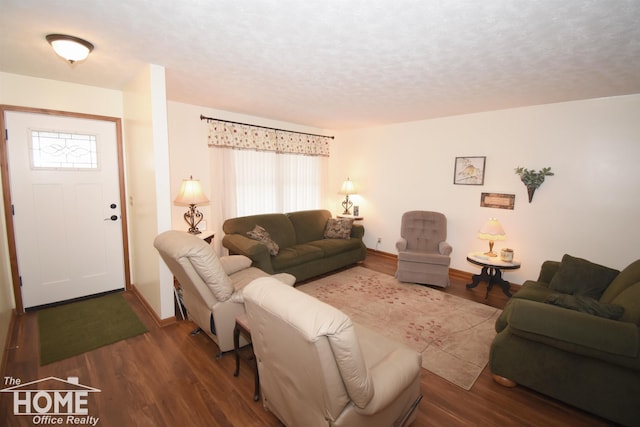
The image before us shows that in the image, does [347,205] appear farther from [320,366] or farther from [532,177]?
[320,366]

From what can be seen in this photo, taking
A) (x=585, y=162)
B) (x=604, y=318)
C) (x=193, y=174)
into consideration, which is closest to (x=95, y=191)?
(x=193, y=174)

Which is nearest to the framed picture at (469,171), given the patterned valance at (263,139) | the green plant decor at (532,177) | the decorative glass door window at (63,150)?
the green plant decor at (532,177)

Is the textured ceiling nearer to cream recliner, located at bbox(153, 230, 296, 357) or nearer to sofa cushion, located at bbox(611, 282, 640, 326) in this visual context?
cream recliner, located at bbox(153, 230, 296, 357)

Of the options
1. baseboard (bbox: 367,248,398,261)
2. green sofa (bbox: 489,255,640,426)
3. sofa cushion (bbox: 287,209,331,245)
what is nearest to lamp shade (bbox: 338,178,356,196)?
sofa cushion (bbox: 287,209,331,245)

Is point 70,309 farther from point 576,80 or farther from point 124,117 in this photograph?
point 576,80

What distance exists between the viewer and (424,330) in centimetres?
288

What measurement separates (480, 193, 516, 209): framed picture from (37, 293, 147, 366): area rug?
457 centimetres

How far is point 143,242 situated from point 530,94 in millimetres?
4628

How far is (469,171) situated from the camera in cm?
422

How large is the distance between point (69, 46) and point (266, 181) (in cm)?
310

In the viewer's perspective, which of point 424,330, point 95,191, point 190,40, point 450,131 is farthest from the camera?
point 450,131

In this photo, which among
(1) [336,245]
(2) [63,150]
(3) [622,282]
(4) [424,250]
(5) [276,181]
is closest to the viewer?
(3) [622,282]

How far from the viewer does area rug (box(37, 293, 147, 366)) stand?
2447 millimetres

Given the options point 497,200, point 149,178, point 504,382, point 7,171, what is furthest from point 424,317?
point 7,171
